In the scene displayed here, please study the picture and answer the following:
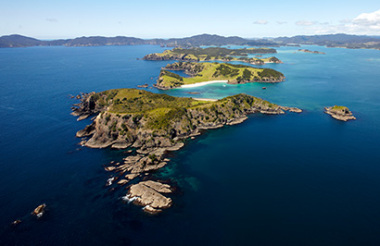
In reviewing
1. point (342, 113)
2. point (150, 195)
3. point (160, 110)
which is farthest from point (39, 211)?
point (342, 113)

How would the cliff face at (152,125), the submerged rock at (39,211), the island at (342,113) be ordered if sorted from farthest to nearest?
the island at (342,113)
the cliff face at (152,125)
the submerged rock at (39,211)

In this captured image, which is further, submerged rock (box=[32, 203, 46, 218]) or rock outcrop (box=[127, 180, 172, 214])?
rock outcrop (box=[127, 180, 172, 214])

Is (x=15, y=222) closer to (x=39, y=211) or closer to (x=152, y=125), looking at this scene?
(x=39, y=211)

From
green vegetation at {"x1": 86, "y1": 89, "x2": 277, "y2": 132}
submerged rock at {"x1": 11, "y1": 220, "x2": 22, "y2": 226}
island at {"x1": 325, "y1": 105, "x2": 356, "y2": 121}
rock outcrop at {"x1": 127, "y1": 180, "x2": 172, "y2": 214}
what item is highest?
green vegetation at {"x1": 86, "y1": 89, "x2": 277, "y2": 132}

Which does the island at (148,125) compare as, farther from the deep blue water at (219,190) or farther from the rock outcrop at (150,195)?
the deep blue water at (219,190)

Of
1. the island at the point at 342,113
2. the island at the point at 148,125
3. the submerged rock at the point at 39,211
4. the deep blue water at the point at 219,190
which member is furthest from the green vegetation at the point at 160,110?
the submerged rock at the point at 39,211

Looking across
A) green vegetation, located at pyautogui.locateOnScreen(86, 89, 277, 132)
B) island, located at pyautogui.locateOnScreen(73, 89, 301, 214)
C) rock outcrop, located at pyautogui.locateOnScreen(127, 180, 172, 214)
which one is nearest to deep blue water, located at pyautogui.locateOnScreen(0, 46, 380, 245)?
rock outcrop, located at pyautogui.locateOnScreen(127, 180, 172, 214)

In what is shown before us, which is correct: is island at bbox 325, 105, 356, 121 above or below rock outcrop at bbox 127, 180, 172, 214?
above

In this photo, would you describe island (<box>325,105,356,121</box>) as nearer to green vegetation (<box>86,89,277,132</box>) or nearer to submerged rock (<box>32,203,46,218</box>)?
green vegetation (<box>86,89,277,132</box>)
